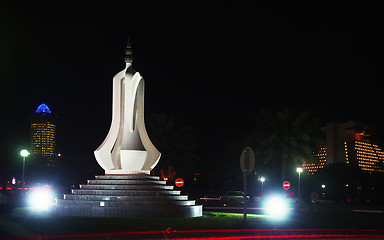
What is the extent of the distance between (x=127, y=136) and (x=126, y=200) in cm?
348

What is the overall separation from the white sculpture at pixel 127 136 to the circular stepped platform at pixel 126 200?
74 centimetres

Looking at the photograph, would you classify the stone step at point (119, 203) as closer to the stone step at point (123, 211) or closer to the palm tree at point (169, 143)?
the stone step at point (123, 211)

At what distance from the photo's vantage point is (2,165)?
276ft

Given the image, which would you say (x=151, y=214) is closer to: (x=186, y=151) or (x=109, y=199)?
(x=109, y=199)

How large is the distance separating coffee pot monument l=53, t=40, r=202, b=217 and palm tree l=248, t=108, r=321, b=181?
2939 centimetres

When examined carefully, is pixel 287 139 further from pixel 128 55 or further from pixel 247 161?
pixel 247 161

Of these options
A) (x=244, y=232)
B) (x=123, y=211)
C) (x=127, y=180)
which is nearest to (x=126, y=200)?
(x=123, y=211)

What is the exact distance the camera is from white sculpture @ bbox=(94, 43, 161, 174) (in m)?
27.9

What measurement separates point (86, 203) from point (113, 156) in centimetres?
289

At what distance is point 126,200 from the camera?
84.8ft

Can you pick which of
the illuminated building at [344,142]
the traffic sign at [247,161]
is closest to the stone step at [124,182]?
the traffic sign at [247,161]

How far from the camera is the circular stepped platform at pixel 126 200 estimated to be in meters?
25.3

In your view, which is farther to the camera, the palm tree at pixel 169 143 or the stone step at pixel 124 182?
the palm tree at pixel 169 143

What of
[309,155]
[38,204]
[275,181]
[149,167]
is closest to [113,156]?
[149,167]
